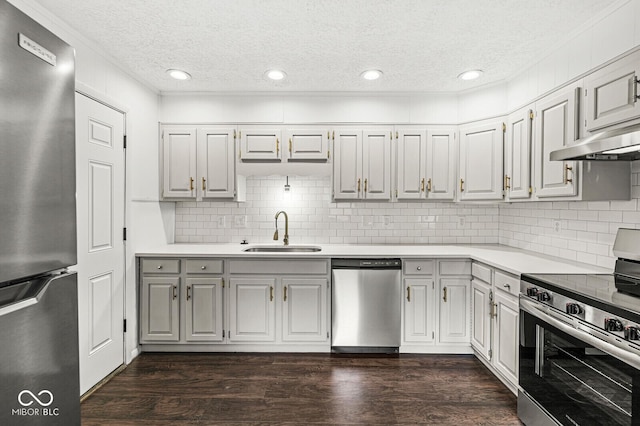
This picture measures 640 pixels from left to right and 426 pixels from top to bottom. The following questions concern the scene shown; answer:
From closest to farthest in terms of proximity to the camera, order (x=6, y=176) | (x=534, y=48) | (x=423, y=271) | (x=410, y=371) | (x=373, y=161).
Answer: (x=6, y=176) → (x=534, y=48) → (x=410, y=371) → (x=423, y=271) → (x=373, y=161)

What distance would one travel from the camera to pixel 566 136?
2.39 meters

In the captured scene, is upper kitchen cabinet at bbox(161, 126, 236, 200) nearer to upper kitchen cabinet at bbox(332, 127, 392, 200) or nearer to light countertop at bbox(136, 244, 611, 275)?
light countertop at bbox(136, 244, 611, 275)

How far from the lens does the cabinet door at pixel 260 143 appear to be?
356cm

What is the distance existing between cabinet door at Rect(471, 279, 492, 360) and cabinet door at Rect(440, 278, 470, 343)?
0.06 metres

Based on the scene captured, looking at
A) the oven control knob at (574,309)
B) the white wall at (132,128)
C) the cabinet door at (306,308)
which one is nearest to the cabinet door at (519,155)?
the oven control knob at (574,309)

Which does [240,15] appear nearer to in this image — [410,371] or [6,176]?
[6,176]

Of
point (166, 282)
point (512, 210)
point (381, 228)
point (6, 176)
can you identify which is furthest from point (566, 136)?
point (166, 282)

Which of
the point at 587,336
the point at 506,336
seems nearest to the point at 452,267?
the point at 506,336

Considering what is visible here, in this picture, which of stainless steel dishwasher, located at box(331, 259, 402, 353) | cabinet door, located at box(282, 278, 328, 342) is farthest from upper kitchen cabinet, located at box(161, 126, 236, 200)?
stainless steel dishwasher, located at box(331, 259, 402, 353)

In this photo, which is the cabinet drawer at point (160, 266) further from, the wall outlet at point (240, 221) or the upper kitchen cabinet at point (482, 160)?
the upper kitchen cabinet at point (482, 160)

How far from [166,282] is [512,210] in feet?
11.5

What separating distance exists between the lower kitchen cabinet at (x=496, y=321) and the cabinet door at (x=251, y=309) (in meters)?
1.80

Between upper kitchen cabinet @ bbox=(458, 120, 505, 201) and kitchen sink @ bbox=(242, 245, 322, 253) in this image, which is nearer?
upper kitchen cabinet @ bbox=(458, 120, 505, 201)

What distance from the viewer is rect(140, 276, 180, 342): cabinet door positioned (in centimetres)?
317
